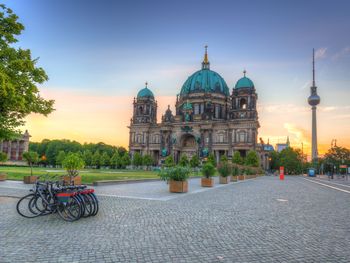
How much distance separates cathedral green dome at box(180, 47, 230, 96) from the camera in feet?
357

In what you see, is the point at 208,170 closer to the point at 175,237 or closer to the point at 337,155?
the point at 175,237

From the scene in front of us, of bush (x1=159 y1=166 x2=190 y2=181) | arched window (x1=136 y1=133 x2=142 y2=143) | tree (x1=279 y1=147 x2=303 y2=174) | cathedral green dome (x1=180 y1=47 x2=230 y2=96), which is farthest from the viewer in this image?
tree (x1=279 y1=147 x2=303 y2=174)

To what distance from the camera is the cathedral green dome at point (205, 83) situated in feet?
357

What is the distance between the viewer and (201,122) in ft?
329

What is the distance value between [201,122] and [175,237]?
93.3m

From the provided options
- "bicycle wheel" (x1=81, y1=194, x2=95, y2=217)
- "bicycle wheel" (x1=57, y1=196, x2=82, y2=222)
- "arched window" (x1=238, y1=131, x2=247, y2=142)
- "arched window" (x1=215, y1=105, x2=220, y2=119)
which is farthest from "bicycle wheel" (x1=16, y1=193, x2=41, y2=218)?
"arched window" (x1=215, y1=105, x2=220, y2=119)

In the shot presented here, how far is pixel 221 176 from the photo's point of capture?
31.5m

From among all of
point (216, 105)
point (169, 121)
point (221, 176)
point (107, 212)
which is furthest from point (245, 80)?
point (107, 212)

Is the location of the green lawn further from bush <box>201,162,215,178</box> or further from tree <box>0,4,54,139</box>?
bush <box>201,162,215,178</box>

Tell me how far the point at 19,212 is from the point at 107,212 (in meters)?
2.90

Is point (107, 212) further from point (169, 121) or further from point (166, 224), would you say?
point (169, 121)

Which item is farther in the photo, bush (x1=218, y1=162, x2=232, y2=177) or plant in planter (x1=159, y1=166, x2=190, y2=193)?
bush (x1=218, y1=162, x2=232, y2=177)

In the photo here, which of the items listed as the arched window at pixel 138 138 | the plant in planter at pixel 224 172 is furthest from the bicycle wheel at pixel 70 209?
the arched window at pixel 138 138

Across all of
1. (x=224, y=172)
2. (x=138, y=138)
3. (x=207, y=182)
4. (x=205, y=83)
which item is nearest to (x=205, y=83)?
(x=205, y=83)
